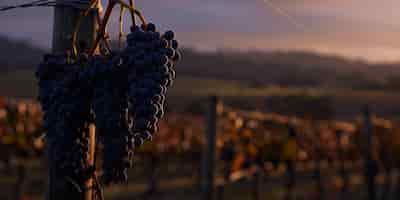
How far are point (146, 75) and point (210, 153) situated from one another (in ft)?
14.8

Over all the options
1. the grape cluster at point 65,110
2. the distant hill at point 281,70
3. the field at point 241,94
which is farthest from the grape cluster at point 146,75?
the distant hill at point 281,70

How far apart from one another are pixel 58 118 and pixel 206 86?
49614 millimetres

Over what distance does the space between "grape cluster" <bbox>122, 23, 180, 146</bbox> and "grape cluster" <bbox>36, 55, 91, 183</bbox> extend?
0.13 meters

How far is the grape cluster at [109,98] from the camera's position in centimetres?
105

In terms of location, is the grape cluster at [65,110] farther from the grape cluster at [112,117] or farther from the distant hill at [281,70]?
the distant hill at [281,70]

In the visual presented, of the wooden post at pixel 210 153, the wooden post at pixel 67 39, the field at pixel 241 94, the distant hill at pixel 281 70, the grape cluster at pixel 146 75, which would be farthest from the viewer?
the distant hill at pixel 281 70

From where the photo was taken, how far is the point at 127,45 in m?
1.08

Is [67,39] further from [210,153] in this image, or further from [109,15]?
[210,153]

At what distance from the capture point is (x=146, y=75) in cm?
105

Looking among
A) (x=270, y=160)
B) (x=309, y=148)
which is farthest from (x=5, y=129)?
(x=309, y=148)

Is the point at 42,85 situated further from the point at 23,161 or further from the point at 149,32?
the point at 23,161

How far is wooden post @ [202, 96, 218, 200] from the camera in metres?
5.47

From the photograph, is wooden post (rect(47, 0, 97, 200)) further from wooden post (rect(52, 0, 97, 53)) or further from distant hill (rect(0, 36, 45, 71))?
distant hill (rect(0, 36, 45, 71))

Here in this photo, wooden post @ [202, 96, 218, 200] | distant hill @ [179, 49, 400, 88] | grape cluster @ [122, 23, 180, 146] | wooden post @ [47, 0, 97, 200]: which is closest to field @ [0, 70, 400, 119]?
distant hill @ [179, 49, 400, 88]
